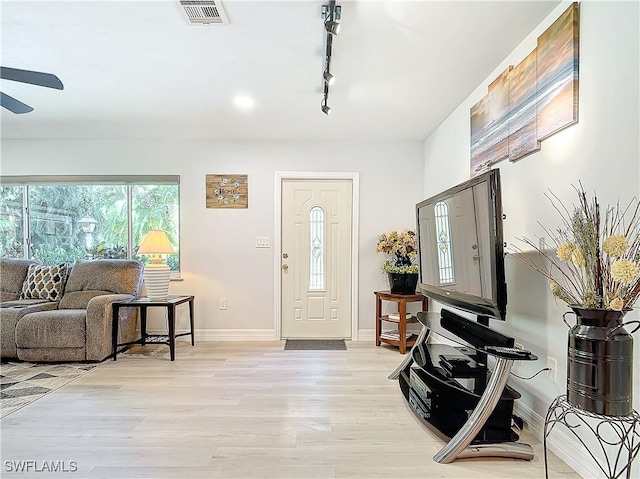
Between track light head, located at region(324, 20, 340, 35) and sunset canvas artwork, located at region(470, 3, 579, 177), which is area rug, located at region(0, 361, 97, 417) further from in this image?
sunset canvas artwork, located at region(470, 3, 579, 177)

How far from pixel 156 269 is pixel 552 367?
11.2 feet

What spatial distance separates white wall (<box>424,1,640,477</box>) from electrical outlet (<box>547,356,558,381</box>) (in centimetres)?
2

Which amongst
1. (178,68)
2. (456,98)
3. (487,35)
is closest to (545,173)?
(487,35)

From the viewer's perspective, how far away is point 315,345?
4062mm

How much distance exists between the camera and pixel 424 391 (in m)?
2.33

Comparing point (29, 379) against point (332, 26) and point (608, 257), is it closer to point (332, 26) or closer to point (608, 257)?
point (332, 26)

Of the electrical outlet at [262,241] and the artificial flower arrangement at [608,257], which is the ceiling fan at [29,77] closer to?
the electrical outlet at [262,241]

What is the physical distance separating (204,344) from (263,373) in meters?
1.23

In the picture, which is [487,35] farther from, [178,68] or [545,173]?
[178,68]

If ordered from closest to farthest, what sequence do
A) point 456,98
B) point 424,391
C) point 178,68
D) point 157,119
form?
point 424,391 < point 178,68 < point 456,98 < point 157,119

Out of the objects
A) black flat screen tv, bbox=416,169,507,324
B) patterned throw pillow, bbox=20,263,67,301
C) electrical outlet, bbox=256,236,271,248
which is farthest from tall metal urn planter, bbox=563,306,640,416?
patterned throw pillow, bbox=20,263,67,301

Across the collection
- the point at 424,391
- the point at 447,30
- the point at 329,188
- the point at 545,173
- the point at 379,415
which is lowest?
the point at 379,415

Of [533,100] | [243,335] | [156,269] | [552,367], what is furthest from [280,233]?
[552,367]

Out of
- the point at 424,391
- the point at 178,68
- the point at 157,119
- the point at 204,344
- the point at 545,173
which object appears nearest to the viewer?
the point at 545,173
